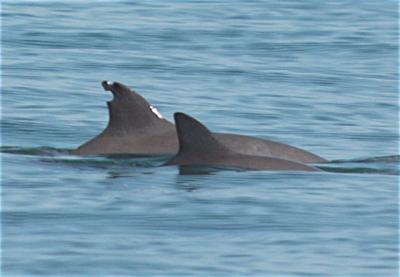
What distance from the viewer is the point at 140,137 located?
15.8 m

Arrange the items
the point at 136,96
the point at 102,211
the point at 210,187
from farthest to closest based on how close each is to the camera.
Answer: the point at 136,96 → the point at 210,187 → the point at 102,211

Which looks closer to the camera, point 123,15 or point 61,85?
point 61,85

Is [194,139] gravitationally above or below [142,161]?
above

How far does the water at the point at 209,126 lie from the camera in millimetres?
11438

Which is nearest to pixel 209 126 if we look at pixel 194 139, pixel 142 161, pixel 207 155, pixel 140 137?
pixel 140 137

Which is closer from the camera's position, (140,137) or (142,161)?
(142,161)

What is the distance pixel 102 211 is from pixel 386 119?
7.20m

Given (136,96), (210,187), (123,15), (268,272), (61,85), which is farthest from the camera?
(123,15)

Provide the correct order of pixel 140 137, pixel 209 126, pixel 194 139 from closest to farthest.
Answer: pixel 194 139, pixel 140 137, pixel 209 126

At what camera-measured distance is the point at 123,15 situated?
103ft

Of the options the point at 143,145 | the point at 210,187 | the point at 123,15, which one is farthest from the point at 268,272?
the point at 123,15

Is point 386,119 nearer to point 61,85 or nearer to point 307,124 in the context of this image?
point 307,124

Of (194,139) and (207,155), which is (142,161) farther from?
(194,139)

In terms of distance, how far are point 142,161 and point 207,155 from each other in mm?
922
